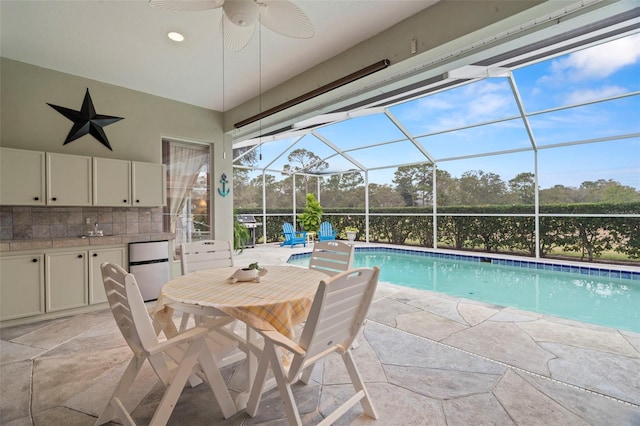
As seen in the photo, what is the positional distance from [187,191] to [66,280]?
2034mm

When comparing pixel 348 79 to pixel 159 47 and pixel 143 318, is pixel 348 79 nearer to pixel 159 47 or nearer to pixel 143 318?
pixel 159 47

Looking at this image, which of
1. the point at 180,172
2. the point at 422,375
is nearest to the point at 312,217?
the point at 180,172

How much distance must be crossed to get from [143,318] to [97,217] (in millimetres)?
3360

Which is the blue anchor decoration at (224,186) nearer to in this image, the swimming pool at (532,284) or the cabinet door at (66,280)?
the cabinet door at (66,280)

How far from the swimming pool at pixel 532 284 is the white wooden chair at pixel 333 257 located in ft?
9.61

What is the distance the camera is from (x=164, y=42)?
3.04 metres

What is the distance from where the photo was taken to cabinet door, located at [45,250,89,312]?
3264mm

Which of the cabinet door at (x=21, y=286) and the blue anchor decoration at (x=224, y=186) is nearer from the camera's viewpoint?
the cabinet door at (x=21, y=286)

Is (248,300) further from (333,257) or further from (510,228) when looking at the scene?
(510,228)

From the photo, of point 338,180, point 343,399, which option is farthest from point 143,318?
point 338,180

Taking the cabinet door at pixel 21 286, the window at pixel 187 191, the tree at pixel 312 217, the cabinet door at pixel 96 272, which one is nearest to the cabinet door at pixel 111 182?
the cabinet door at pixel 96 272

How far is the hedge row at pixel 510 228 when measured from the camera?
5730 millimetres

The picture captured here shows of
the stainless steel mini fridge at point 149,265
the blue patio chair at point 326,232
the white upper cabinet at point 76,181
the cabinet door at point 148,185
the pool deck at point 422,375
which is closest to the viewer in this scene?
the pool deck at point 422,375

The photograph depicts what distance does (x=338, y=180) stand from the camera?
10883 mm
